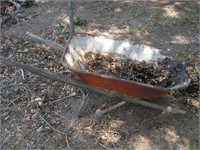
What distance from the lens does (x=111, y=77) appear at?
12.1ft

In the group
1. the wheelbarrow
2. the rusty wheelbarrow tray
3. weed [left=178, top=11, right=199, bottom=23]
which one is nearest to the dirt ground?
weed [left=178, top=11, right=199, bottom=23]

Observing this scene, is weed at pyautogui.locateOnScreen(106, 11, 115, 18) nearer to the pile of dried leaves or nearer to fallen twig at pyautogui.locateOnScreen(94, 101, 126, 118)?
the pile of dried leaves

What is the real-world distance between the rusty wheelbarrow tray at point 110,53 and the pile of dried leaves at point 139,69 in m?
0.07

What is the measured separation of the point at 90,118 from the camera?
4414 millimetres

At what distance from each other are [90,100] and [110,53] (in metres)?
0.72

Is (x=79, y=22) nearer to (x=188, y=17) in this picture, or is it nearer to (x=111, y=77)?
(x=188, y=17)

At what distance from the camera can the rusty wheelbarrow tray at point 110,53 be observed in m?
3.79

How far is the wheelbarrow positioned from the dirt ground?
0.36 m

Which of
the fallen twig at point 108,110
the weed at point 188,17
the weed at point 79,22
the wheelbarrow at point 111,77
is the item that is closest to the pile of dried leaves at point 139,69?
the wheelbarrow at point 111,77

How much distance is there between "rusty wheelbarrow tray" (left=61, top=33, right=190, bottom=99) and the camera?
3789mm

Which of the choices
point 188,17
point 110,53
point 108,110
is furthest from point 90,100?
point 188,17

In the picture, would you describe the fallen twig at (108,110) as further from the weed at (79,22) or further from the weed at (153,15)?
the weed at (153,15)

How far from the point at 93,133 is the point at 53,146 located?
526 millimetres

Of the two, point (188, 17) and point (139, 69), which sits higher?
point (139, 69)
